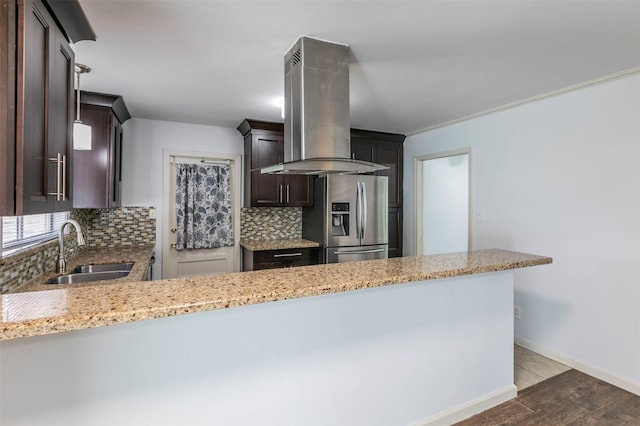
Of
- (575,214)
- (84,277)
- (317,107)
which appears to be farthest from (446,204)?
(84,277)

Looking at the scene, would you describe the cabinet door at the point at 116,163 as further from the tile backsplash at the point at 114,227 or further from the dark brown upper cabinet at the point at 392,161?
the dark brown upper cabinet at the point at 392,161

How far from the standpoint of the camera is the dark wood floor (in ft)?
6.68

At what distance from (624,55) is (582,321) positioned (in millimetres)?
1971

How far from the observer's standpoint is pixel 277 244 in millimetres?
3891

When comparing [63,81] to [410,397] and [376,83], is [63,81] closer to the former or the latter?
[376,83]

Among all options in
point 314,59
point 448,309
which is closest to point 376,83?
point 314,59

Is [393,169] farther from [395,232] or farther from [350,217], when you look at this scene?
[350,217]

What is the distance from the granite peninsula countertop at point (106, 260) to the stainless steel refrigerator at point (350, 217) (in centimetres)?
182

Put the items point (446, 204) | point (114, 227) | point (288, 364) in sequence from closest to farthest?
point (288, 364) < point (114, 227) < point (446, 204)

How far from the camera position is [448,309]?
1.96 metres

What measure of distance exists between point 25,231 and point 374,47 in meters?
2.51

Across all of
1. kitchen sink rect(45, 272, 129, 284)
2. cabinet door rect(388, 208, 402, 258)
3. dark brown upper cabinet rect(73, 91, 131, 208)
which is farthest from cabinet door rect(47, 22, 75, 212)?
cabinet door rect(388, 208, 402, 258)

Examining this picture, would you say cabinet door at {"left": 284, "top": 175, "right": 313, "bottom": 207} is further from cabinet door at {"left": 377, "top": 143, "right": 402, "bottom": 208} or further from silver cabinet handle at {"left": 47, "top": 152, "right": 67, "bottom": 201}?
silver cabinet handle at {"left": 47, "top": 152, "right": 67, "bottom": 201}

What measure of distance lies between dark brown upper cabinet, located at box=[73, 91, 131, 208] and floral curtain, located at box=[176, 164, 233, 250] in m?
0.93
